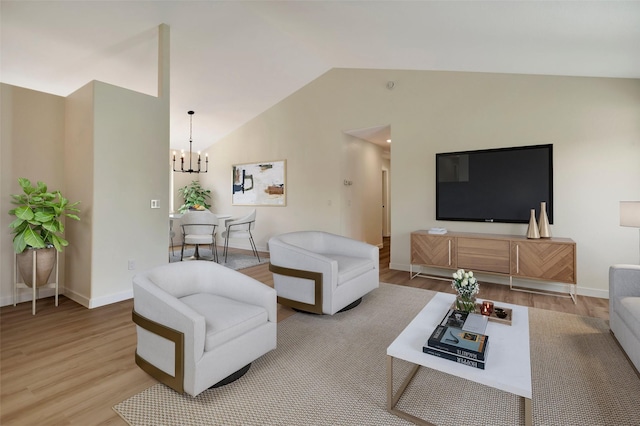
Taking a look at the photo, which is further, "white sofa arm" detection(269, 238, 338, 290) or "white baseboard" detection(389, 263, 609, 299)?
"white baseboard" detection(389, 263, 609, 299)

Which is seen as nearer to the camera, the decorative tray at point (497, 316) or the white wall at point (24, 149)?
the decorative tray at point (497, 316)

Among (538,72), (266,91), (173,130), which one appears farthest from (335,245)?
(173,130)

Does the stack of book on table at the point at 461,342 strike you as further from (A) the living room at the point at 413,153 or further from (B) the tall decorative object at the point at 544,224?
(A) the living room at the point at 413,153

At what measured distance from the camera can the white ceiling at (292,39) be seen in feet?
8.38

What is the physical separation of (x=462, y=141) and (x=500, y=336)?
329 centimetres

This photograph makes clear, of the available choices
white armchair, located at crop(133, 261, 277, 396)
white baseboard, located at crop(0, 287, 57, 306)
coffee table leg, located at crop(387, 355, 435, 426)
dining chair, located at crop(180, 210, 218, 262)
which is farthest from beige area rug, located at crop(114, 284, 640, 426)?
dining chair, located at crop(180, 210, 218, 262)

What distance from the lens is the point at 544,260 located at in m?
3.61

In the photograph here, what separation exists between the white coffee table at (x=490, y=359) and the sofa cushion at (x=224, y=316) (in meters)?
0.86

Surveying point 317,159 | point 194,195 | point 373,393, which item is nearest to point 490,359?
point 373,393

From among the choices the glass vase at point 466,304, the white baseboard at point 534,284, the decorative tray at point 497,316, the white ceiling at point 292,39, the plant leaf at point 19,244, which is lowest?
the white baseboard at point 534,284

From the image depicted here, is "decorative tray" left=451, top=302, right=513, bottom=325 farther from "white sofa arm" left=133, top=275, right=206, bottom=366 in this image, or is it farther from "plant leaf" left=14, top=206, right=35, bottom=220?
"plant leaf" left=14, top=206, right=35, bottom=220

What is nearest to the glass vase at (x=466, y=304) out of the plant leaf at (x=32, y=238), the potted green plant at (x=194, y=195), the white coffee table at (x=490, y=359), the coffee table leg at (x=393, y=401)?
the white coffee table at (x=490, y=359)

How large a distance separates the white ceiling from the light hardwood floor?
2646mm

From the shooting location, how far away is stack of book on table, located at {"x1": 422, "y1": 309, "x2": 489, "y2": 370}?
59.7 inches
